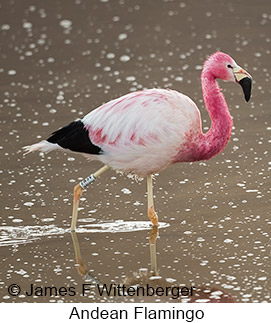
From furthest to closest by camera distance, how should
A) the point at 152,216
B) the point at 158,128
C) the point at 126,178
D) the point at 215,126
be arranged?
1. the point at 126,178
2. the point at 152,216
3. the point at 215,126
4. the point at 158,128

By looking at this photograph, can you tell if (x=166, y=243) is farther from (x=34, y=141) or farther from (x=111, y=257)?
(x=34, y=141)

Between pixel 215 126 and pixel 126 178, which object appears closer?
pixel 215 126

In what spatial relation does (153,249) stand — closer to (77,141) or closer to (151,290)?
(151,290)

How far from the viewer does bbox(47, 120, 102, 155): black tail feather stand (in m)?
4.63

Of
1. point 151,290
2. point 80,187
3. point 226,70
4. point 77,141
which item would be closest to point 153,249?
point 151,290

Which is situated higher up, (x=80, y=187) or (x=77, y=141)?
(x=77, y=141)

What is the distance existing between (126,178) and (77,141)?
0.99 metres

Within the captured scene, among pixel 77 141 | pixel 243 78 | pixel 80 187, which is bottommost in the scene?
pixel 80 187

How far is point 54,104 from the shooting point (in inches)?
277

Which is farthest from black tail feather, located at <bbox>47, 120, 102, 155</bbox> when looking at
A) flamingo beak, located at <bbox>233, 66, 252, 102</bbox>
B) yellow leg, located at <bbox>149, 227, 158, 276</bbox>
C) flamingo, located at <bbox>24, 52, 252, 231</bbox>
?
flamingo beak, located at <bbox>233, 66, 252, 102</bbox>

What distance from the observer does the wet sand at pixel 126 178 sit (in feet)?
14.0

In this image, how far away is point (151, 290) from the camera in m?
4.04

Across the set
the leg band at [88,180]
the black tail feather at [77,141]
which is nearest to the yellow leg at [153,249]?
the leg band at [88,180]

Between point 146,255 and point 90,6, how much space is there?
20.3 ft
